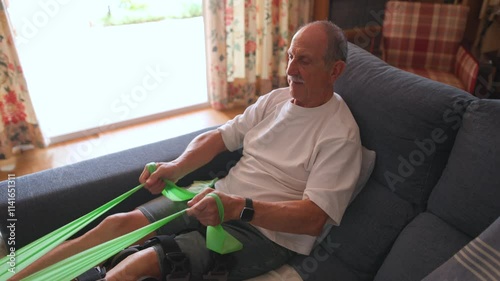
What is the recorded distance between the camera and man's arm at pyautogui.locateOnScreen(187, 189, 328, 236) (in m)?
1.12

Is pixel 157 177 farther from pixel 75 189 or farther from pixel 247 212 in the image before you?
pixel 247 212

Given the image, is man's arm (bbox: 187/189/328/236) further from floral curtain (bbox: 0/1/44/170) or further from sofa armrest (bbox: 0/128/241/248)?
floral curtain (bbox: 0/1/44/170)

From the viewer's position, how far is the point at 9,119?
2502mm

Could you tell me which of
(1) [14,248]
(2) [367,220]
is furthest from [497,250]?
(1) [14,248]

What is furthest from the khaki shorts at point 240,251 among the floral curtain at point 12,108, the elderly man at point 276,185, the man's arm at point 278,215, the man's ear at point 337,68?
the floral curtain at point 12,108

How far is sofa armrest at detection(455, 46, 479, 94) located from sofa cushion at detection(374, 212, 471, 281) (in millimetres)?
1464

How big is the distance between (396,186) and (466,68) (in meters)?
1.56

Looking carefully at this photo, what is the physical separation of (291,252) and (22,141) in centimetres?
215

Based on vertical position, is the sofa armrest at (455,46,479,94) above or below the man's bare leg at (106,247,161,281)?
above

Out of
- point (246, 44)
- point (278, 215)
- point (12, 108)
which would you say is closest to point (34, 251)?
point (278, 215)

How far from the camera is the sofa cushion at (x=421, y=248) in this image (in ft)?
3.49

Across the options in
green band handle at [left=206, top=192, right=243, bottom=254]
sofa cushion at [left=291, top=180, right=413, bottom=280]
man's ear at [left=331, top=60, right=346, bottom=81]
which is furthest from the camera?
man's ear at [left=331, top=60, right=346, bottom=81]

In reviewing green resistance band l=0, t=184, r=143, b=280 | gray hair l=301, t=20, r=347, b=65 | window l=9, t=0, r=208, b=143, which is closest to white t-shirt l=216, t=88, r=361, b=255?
gray hair l=301, t=20, r=347, b=65

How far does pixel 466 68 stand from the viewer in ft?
7.90
